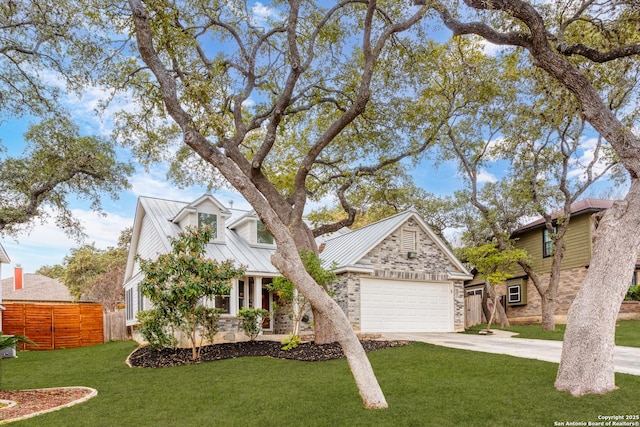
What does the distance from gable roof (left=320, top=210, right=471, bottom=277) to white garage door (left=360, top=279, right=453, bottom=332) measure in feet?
2.95

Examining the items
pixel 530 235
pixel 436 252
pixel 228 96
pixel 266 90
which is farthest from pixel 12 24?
pixel 530 235

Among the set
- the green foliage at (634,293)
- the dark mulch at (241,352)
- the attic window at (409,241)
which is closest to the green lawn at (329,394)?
the dark mulch at (241,352)

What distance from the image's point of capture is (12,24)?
1115 centimetres

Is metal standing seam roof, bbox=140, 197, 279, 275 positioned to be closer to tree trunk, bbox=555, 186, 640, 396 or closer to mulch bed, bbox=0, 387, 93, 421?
mulch bed, bbox=0, 387, 93, 421

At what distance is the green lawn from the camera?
5.87 m

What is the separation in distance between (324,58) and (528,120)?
29.4ft

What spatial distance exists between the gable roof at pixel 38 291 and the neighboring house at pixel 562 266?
1022 inches

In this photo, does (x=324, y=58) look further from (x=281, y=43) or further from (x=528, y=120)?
(x=528, y=120)

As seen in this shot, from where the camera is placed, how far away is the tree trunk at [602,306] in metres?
6.36

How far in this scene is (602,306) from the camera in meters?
6.48

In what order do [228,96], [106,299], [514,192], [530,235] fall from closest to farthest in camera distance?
1. [228,96]
2. [514,192]
3. [530,235]
4. [106,299]

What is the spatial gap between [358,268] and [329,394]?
9053 millimetres

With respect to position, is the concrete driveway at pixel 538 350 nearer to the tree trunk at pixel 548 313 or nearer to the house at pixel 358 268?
the house at pixel 358 268

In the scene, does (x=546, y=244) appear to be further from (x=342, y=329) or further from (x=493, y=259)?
(x=342, y=329)
